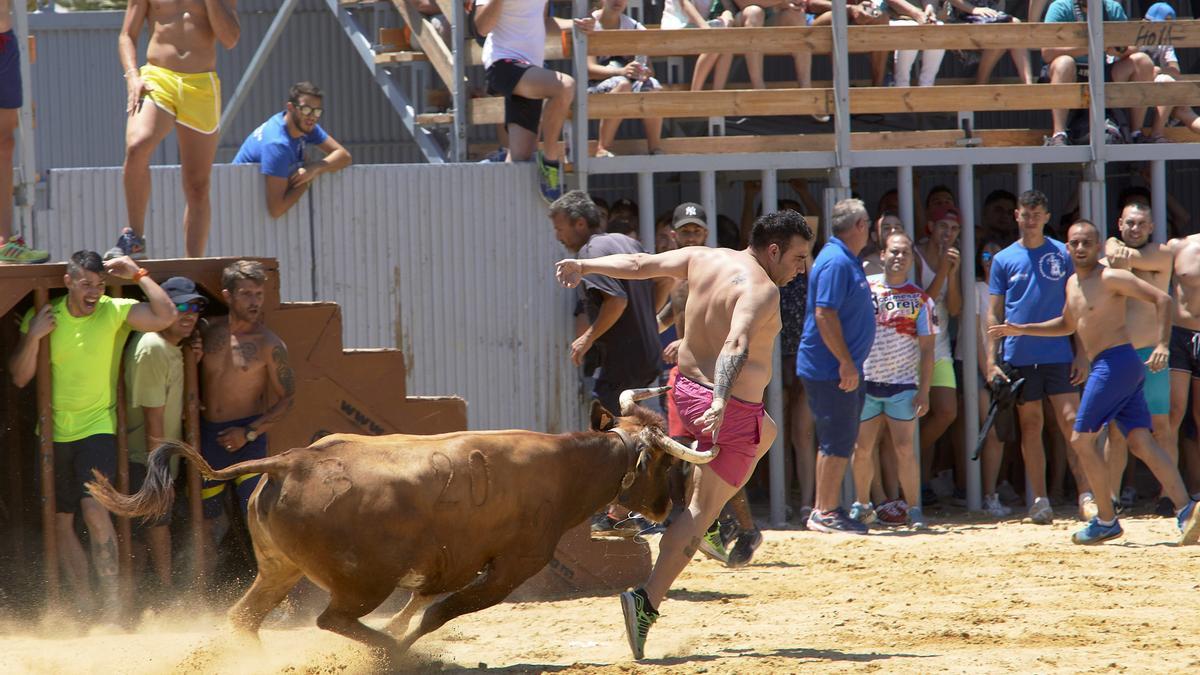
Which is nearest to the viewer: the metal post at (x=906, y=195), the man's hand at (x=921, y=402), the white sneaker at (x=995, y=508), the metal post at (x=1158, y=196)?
the man's hand at (x=921, y=402)

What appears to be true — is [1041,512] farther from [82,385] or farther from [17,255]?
[17,255]

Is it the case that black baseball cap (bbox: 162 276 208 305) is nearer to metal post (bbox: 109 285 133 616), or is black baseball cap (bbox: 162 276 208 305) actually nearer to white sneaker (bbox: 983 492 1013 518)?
metal post (bbox: 109 285 133 616)

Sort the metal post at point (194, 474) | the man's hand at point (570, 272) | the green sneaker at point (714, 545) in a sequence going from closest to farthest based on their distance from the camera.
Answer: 1. the man's hand at point (570, 272)
2. the green sneaker at point (714, 545)
3. the metal post at point (194, 474)

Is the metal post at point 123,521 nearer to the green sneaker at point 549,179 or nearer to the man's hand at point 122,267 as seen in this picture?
the man's hand at point 122,267

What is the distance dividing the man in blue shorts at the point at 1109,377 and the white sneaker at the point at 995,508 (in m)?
1.35

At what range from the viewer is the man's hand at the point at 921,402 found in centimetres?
1052

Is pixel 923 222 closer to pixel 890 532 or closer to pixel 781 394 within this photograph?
pixel 781 394

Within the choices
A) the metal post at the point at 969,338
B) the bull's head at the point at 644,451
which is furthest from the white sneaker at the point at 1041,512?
the bull's head at the point at 644,451

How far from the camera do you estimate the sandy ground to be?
6.24m

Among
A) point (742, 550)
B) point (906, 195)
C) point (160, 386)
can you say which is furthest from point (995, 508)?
point (160, 386)

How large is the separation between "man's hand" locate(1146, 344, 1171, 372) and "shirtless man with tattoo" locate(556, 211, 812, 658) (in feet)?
13.4

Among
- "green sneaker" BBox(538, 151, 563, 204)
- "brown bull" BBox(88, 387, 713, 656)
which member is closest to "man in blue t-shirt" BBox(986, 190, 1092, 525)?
"green sneaker" BBox(538, 151, 563, 204)

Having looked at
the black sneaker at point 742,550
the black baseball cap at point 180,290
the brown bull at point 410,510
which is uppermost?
the black baseball cap at point 180,290

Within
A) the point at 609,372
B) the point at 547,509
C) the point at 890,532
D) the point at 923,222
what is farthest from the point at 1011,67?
the point at 547,509
